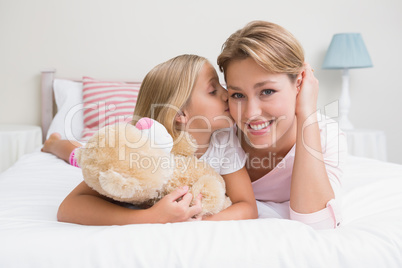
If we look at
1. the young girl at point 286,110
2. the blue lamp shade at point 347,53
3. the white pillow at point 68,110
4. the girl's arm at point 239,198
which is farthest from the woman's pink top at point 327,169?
the blue lamp shade at point 347,53

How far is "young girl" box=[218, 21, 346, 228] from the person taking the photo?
107 cm

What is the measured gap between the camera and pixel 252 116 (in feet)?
3.69

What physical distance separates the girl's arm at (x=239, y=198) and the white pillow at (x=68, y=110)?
1510mm

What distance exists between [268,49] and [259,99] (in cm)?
15

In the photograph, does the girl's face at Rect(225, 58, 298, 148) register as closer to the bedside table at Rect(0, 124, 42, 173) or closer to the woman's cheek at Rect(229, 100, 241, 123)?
the woman's cheek at Rect(229, 100, 241, 123)

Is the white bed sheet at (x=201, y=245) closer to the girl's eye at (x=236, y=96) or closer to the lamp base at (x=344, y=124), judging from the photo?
the girl's eye at (x=236, y=96)

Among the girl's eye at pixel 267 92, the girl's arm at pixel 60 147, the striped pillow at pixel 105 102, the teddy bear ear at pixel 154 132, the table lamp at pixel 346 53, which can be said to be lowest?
the girl's arm at pixel 60 147

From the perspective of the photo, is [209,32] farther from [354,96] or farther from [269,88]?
[269,88]

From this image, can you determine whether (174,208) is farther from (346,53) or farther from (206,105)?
(346,53)

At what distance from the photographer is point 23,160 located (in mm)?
1920

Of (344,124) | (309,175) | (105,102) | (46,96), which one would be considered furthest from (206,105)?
(344,124)

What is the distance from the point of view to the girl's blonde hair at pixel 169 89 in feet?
3.80

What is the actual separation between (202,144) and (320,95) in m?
2.31

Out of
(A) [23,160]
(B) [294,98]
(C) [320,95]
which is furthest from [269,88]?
(C) [320,95]
